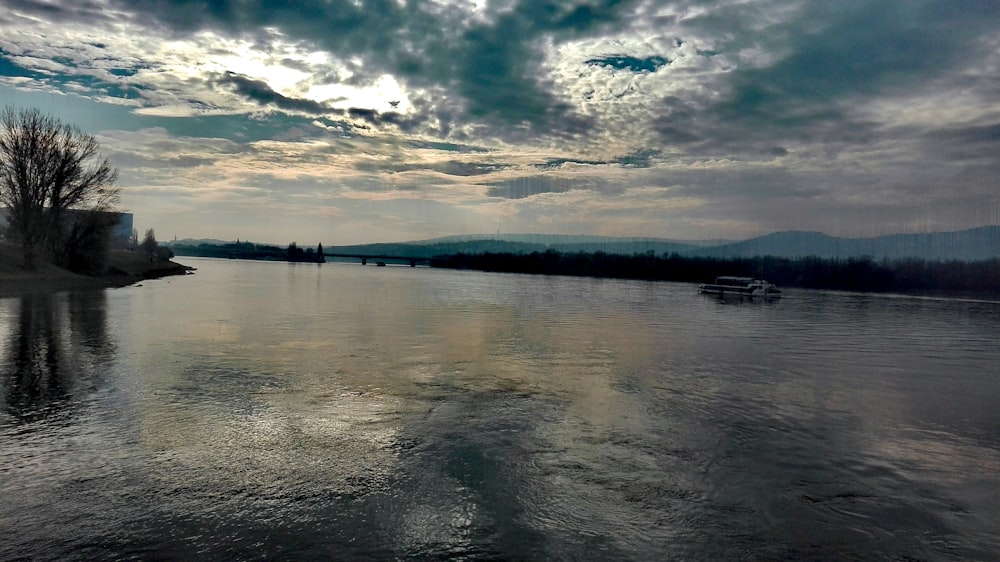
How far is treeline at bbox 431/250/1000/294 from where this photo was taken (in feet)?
373

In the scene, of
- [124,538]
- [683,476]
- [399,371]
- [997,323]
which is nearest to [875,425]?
[683,476]

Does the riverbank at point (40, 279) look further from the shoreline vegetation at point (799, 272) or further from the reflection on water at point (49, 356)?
the shoreline vegetation at point (799, 272)

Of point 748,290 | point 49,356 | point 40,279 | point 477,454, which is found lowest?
point 748,290

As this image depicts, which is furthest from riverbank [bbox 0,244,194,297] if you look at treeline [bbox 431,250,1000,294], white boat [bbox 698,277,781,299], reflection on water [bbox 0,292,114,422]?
treeline [bbox 431,250,1000,294]

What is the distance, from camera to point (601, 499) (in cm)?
788

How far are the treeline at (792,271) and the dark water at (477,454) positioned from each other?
114629mm

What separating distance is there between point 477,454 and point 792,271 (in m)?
146

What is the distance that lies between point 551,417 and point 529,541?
543 cm

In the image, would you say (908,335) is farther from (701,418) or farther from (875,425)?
(701,418)

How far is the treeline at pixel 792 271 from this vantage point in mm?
113688

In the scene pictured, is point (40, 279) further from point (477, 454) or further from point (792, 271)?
point (792, 271)

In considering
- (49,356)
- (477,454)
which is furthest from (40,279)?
(477,454)

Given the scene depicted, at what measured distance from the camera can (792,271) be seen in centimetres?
13688

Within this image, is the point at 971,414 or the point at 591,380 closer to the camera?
the point at 971,414
